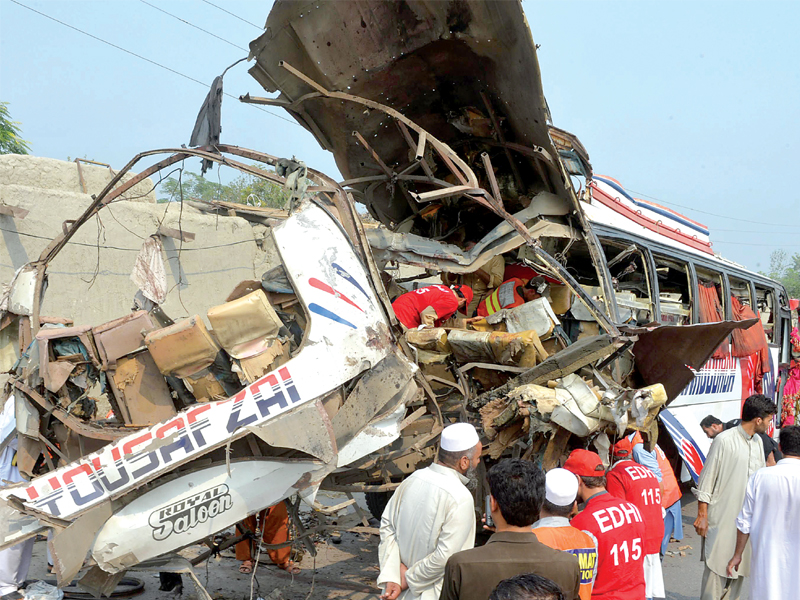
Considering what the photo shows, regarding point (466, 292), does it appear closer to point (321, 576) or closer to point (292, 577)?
point (321, 576)

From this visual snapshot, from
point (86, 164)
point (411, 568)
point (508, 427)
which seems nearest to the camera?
point (411, 568)

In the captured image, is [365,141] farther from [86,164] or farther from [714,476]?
[86,164]

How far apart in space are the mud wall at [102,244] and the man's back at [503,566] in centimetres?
456

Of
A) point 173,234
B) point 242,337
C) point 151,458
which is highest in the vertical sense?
point 173,234

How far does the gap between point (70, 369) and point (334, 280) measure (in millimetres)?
1537

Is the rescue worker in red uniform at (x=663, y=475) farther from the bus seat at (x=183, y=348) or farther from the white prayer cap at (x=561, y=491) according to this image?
Answer: the bus seat at (x=183, y=348)

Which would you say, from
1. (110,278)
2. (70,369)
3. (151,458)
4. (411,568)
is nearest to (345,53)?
(70,369)

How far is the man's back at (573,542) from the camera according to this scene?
247 centimetres

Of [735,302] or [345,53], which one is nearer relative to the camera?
[345,53]

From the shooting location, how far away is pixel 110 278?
25.1 feet

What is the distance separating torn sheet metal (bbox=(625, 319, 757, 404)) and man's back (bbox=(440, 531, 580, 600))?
2964 millimetres

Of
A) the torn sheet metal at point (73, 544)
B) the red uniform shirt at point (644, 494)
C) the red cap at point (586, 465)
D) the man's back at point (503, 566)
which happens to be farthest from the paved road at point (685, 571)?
the torn sheet metal at point (73, 544)

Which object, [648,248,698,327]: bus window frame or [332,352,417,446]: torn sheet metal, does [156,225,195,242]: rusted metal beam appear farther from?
[648,248,698,327]: bus window frame

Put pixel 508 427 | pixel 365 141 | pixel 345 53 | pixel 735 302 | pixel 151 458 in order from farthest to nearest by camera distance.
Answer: pixel 735 302, pixel 365 141, pixel 345 53, pixel 508 427, pixel 151 458
